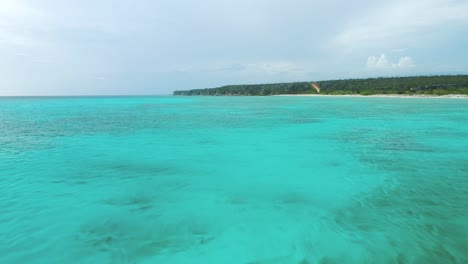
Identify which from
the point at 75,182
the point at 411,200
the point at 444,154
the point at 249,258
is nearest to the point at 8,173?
the point at 75,182

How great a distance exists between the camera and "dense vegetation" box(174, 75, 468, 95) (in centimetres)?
7638

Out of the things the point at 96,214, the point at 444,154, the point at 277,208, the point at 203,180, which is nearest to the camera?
the point at 96,214

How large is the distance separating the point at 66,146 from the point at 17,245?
10.9 metres

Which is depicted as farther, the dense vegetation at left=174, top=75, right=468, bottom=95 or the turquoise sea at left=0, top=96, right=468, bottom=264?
the dense vegetation at left=174, top=75, right=468, bottom=95

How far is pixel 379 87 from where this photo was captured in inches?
3612

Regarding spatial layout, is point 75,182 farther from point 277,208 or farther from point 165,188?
point 277,208

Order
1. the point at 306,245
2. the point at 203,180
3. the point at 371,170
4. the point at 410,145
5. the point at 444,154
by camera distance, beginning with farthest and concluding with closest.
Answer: the point at 410,145 → the point at 444,154 → the point at 371,170 → the point at 203,180 → the point at 306,245

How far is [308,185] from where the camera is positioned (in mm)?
8898

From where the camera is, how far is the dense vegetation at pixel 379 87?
76.4m

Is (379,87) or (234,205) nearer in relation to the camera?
(234,205)

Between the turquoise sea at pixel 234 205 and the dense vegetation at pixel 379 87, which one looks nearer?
the turquoise sea at pixel 234 205

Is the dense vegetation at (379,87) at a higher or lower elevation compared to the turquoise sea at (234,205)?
higher

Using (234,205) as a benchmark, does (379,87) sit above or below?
above

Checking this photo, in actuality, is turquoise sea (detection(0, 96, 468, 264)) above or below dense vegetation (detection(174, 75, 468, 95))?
below
